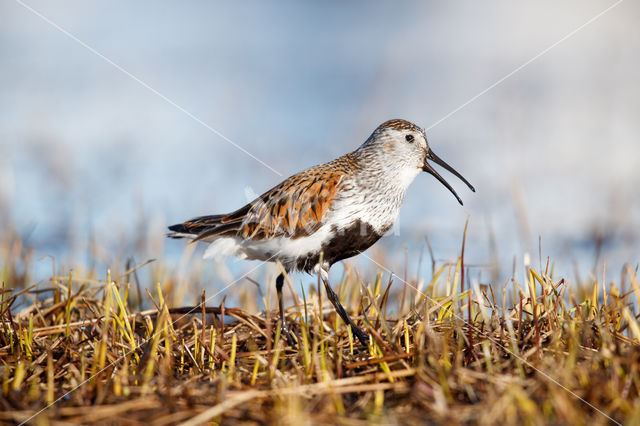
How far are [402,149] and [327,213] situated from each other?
3.37ft

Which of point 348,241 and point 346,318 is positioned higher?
point 348,241

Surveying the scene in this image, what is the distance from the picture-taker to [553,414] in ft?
7.40

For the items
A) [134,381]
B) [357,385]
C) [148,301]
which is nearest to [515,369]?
[357,385]

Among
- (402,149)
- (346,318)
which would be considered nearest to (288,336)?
(346,318)

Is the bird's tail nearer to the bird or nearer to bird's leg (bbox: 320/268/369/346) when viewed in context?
the bird

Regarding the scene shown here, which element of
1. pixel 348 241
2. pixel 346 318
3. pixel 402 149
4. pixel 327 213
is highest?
pixel 402 149

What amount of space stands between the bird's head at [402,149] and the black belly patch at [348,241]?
2.02ft

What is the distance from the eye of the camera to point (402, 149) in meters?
4.89

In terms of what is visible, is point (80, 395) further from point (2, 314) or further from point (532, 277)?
point (532, 277)

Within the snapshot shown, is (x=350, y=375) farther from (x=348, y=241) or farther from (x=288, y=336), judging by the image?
(x=348, y=241)

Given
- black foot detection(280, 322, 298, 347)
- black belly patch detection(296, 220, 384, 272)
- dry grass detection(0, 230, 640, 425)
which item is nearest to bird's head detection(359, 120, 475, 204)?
black belly patch detection(296, 220, 384, 272)

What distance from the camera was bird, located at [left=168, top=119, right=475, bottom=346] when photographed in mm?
4355

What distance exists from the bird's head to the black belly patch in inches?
24.3

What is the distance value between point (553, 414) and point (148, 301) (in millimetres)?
4291
